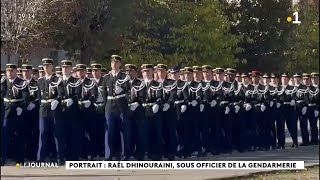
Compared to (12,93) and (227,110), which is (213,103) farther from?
(12,93)

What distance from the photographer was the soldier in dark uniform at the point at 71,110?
11.1m

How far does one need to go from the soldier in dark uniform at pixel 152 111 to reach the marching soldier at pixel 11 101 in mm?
1739

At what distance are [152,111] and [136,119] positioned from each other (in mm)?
270

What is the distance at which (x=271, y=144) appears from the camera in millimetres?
15219

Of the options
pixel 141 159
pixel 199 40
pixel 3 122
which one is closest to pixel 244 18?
pixel 199 40

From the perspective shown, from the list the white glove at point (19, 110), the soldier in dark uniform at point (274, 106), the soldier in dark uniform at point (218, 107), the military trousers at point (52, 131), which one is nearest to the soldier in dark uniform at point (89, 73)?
the military trousers at point (52, 131)

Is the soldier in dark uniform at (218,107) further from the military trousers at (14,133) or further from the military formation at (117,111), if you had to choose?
the military trousers at (14,133)

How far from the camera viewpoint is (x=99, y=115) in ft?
38.5

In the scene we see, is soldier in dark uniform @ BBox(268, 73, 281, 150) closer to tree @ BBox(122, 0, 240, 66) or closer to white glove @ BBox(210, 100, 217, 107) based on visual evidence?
tree @ BBox(122, 0, 240, 66)

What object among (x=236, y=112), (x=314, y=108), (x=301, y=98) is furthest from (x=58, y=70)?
(x=314, y=108)

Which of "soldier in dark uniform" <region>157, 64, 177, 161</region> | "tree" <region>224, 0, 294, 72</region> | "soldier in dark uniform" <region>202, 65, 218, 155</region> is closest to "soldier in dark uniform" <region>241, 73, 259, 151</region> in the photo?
"soldier in dark uniform" <region>202, 65, 218, 155</region>

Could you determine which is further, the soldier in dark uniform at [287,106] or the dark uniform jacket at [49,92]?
the soldier in dark uniform at [287,106]

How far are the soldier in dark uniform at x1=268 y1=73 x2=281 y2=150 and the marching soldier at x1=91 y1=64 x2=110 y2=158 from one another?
407 cm

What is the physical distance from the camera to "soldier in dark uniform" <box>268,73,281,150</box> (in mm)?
14938
